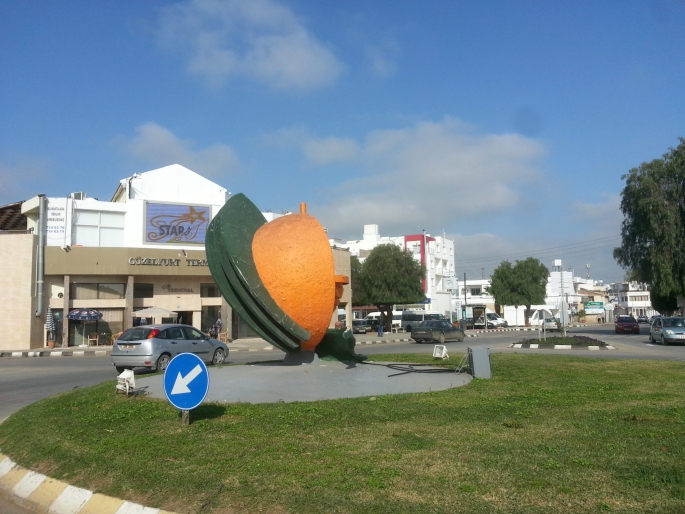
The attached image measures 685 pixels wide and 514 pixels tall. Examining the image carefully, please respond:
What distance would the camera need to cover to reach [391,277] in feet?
159

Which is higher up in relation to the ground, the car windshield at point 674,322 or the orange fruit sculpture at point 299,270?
the orange fruit sculpture at point 299,270

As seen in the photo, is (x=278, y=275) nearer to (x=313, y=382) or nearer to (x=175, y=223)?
(x=313, y=382)

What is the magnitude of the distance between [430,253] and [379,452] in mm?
73436

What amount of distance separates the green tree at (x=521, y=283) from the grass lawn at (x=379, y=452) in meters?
60.3

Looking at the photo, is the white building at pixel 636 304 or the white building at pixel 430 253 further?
the white building at pixel 636 304

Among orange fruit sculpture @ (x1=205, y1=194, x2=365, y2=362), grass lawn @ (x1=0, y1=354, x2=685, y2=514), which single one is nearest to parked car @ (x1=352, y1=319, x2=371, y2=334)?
orange fruit sculpture @ (x1=205, y1=194, x2=365, y2=362)

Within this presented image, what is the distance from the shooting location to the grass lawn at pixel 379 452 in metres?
4.65

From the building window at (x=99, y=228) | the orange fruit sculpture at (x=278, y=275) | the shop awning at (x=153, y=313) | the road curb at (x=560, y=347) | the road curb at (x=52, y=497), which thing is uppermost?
the building window at (x=99, y=228)

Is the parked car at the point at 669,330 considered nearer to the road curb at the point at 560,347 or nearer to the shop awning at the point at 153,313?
the road curb at the point at 560,347

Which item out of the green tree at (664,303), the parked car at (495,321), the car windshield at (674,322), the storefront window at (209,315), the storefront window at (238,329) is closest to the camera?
the car windshield at (674,322)

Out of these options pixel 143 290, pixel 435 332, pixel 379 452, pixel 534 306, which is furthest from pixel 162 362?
pixel 534 306

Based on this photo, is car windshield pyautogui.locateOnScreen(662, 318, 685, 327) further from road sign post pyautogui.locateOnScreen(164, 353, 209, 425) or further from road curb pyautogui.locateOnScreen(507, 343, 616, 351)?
road sign post pyautogui.locateOnScreen(164, 353, 209, 425)

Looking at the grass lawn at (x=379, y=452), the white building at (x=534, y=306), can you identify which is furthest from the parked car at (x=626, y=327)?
the grass lawn at (x=379, y=452)

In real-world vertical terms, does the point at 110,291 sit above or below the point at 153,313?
above
